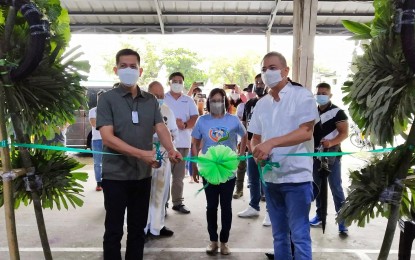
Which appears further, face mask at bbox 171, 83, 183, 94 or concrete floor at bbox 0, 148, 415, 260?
face mask at bbox 171, 83, 183, 94

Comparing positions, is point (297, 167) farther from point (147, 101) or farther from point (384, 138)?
point (147, 101)

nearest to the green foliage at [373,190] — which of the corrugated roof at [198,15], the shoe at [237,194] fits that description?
the shoe at [237,194]

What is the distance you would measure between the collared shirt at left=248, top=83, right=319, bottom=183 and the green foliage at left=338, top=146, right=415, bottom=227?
1.18 ft

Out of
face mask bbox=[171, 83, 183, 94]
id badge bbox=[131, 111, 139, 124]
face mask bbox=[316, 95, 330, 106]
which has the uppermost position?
face mask bbox=[171, 83, 183, 94]

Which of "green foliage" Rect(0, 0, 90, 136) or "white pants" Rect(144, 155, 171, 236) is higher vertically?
"green foliage" Rect(0, 0, 90, 136)

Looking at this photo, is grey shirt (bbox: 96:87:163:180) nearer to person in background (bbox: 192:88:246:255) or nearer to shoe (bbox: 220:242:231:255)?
person in background (bbox: 192:88:246:255)

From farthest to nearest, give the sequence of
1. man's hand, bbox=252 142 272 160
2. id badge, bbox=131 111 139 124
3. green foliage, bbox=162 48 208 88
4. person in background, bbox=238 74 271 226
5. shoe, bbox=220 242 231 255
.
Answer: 1. green foliage, bbox=162 48 208 88
2. person in background, bbox=238 74 271 226
3. shoe, bbox=220 242 231 255
4. id badge, bbox=131 111 139 124
5. man's hand, bbox=252 142 272 160

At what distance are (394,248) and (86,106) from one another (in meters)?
3.53

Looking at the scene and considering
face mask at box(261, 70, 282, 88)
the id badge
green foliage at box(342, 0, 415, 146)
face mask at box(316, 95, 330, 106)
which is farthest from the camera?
face mask at box(316, 95, 330, 106)

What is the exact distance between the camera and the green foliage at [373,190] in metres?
2.39

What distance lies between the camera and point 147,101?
308 cm

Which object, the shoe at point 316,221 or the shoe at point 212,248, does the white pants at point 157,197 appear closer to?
the shoe at point 212,248

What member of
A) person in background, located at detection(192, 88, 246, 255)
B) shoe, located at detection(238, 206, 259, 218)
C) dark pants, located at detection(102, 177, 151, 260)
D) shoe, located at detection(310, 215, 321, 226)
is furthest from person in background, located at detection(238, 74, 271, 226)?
dark pants, located at detection(102, 177, 151, 260)

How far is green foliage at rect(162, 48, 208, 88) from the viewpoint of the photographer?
31188 millimetres
